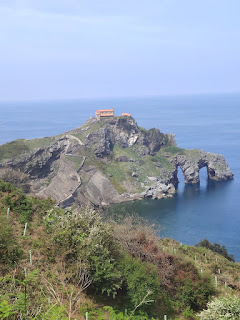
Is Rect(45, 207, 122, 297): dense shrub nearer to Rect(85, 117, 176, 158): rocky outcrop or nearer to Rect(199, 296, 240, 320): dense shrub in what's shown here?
Rect(199, 296, 240, 320): dense shrub

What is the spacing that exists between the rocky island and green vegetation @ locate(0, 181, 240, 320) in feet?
176

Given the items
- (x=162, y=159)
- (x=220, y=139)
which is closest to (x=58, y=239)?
(x=162, y=159)

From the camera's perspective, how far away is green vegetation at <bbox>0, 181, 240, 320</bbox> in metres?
14.8

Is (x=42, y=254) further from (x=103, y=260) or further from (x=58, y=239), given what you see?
(x=103, y=260)

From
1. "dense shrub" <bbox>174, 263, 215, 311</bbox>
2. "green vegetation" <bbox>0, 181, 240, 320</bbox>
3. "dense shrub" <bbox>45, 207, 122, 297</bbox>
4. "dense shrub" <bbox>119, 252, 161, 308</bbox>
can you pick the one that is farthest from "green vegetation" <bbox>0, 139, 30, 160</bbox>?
"dense shrub" <bbox>119, 252, 161, 308</bbox>

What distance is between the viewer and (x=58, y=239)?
675 inches

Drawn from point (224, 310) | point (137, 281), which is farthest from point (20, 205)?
point (224, 310)

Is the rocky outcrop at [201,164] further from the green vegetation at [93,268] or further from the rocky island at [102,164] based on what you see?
the green vegetation at [93,268]

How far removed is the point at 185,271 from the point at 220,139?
5679 inches

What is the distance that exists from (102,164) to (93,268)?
78.3 metres

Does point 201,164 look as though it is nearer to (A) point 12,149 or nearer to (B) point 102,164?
(B) point 102,164

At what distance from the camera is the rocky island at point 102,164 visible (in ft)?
270

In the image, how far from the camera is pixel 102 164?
9406 centimetres

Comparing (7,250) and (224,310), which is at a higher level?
(7,250)
